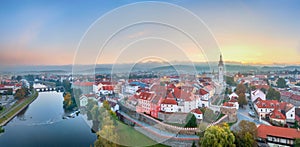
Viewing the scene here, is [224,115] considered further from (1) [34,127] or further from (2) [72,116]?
(1) [34,127]

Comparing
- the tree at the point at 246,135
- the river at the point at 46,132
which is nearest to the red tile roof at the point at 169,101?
the tree at the point at 246,135

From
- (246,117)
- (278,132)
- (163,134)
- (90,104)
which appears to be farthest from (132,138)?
(246,117)

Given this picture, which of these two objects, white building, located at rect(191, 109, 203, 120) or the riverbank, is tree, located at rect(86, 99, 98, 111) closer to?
white building, located at rect(191, 109, 203, 120)

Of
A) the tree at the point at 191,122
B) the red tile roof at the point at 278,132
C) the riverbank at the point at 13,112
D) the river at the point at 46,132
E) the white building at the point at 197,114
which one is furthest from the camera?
the riverbank at the point at 13,112

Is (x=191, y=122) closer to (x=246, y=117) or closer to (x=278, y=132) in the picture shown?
(x=278, y=132)

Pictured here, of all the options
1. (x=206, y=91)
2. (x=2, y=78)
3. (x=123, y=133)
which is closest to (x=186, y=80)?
(x=206, y=91)

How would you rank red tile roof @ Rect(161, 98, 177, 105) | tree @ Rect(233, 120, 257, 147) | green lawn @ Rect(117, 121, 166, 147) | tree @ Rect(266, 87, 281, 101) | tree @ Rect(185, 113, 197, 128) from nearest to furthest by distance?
tree @ Rect(233, 120, 257, 147), green lawn @ Rect(117, 121, 166, 147), tree @ Rect(185, 113, 197, 128), red tile roof @ Rect(161, 98, 177, 105), tree @ Rect(266, 87, 281, 101)

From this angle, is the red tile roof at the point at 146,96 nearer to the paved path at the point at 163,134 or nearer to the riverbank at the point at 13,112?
Result: the paved path at the point at 163,134

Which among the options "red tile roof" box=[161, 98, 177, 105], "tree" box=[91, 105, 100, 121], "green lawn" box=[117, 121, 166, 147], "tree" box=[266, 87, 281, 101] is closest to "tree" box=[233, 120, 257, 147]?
"green lawn" box=[117, 121, 166, 147]
